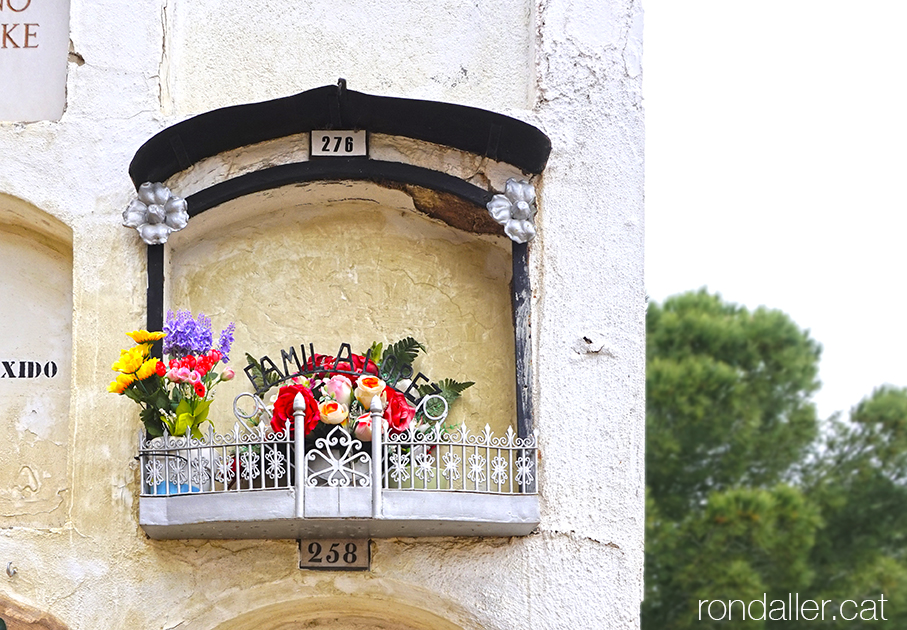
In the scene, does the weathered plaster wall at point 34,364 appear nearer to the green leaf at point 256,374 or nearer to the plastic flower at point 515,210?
the green leaf at point 256,374

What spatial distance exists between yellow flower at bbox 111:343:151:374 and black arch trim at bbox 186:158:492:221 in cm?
76

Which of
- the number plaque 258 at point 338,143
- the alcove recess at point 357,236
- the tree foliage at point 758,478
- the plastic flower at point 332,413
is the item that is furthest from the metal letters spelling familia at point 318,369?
the tree foliage at point 758,478

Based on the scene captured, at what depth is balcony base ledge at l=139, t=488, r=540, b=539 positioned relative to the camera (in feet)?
16.3

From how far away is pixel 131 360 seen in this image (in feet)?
17.0

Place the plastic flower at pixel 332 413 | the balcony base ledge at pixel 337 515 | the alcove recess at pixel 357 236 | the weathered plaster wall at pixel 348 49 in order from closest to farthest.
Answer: the balcony base ledge at pixel 337 515
the plastic flower at pixel 332 413
the alcove recess at pixel 357 236
the weathered plaster wall at pixel 348 49

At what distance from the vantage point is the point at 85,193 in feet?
18.9

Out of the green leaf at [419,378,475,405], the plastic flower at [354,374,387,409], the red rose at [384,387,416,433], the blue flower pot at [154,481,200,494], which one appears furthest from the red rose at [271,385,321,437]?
the green leaf at [419,378,475,405]

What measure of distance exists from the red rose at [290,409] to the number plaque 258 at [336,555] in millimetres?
593

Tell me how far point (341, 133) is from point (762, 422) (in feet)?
31.7

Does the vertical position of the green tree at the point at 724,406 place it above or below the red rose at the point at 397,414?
above

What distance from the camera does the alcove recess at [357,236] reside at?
5590 millimetres

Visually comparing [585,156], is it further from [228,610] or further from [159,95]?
[228,610]

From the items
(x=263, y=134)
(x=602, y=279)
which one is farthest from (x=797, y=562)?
(x=263, y=134)

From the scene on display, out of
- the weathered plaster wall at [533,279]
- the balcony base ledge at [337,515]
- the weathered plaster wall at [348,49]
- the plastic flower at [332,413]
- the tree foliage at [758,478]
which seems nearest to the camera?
the balcony base ledge at [337,515]
